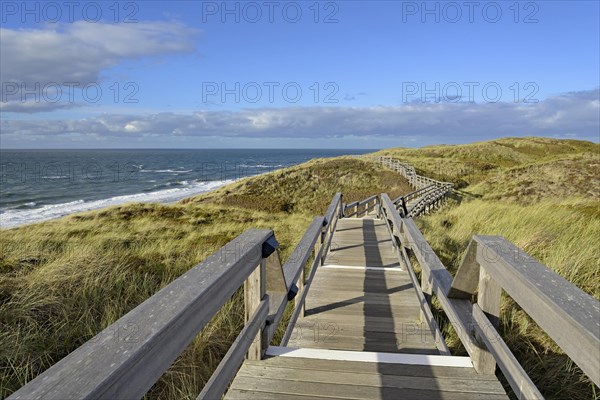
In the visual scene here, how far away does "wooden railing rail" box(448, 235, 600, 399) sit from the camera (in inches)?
49.3

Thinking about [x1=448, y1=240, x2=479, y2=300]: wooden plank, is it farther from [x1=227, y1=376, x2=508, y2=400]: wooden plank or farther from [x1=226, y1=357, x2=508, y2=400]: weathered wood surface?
[x1=227, y1=376, x2=508, y2=400]: wooden plank

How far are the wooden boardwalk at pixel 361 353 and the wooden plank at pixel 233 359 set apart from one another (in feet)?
1.20

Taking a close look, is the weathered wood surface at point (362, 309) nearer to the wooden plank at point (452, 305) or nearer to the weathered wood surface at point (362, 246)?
the weathered wood surface at point (362, 246)

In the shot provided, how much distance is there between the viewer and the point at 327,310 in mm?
4469

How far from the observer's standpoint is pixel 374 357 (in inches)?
109

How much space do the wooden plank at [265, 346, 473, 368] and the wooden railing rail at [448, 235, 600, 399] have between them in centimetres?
19

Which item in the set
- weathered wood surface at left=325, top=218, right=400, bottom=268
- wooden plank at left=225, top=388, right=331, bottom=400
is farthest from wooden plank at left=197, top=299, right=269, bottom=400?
weathered wood surface at left=325, top=218, right=400, bottom=268

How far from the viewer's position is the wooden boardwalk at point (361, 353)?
2.36 meters

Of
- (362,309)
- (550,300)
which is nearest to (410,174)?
(362,309)

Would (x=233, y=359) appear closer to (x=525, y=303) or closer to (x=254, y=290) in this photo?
(x=254, y=290)

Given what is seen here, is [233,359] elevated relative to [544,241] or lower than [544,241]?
elevated

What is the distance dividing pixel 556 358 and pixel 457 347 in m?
0.77

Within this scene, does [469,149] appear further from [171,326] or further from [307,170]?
[171,326]

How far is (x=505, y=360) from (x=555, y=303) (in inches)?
29.4
